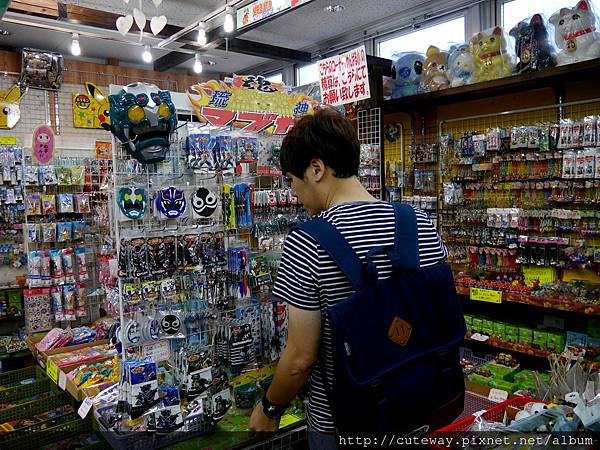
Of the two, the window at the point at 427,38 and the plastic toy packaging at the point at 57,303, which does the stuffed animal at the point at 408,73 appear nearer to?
the window at the point at 427,38

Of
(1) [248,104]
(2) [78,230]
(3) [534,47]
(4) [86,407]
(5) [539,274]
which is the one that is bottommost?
(4) [86,407]

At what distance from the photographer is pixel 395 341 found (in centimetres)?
116

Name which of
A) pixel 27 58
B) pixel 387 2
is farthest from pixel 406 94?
pixel 27 58

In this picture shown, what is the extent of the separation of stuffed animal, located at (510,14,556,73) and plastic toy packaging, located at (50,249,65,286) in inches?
159

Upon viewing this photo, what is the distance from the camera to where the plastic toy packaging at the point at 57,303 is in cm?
418

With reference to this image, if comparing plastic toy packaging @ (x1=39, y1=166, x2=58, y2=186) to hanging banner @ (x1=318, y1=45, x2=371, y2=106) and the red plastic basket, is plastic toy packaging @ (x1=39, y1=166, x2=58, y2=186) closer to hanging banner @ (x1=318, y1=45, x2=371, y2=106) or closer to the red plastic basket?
hanging banner @ (x1=318, y1=45, x2=371, y2=106)

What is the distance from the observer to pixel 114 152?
90.0 inches

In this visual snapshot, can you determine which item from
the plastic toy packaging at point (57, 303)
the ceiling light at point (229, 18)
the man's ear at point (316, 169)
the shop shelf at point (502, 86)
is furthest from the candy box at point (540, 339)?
the plastic toy packaging at point (57, 303)

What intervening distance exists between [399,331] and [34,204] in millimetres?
4039

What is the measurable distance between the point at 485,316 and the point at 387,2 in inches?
138

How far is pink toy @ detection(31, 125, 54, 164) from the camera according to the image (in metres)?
4.30

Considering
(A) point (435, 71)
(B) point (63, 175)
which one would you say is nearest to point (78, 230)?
(B) point (63, 175)

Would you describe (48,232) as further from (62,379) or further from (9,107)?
(9,107)

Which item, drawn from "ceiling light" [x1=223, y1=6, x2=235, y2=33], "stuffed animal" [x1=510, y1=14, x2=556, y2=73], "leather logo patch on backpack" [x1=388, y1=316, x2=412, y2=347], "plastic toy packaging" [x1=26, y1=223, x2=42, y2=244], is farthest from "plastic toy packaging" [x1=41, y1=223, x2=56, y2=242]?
"stuffed animal" [x1=510, y1=14, x2=556, y2=73]
